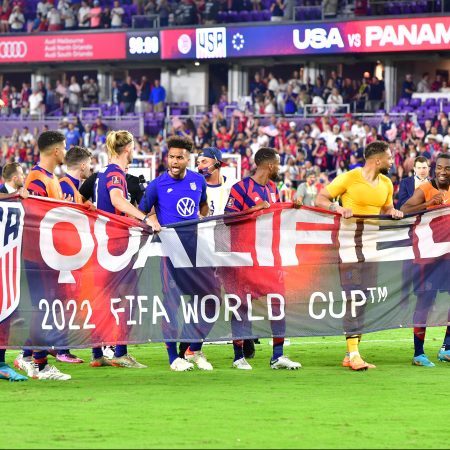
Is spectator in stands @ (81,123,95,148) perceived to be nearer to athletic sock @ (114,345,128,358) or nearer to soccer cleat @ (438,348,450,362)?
athletic sock @ (114,345,128,358)

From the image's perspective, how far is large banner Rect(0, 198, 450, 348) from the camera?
10.0 m

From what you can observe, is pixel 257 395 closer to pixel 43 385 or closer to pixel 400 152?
pixel 43 385

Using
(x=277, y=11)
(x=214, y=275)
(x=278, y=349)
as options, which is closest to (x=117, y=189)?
(x=214, y=275)

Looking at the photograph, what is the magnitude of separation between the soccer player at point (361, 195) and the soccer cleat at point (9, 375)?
9.34 feet

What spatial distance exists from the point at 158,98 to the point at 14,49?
24.1ft

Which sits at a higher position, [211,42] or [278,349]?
[211,42]

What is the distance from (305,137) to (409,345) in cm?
1924

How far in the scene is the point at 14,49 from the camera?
4478 centimetres

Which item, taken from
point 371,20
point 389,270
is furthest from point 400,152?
point 389,270

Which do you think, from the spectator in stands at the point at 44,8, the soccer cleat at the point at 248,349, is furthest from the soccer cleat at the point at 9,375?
the spectator in stands at the point at 44,8

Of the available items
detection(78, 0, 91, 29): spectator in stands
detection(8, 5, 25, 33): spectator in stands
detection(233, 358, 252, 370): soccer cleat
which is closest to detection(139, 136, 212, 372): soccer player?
detection(233, 358, 252, 370): soccer cleat

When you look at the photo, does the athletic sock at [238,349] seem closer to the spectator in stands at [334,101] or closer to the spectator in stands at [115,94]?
the spectator in stands at [334,101]

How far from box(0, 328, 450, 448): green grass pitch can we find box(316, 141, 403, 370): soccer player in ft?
2.44

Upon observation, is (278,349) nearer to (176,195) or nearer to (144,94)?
(176,195)
